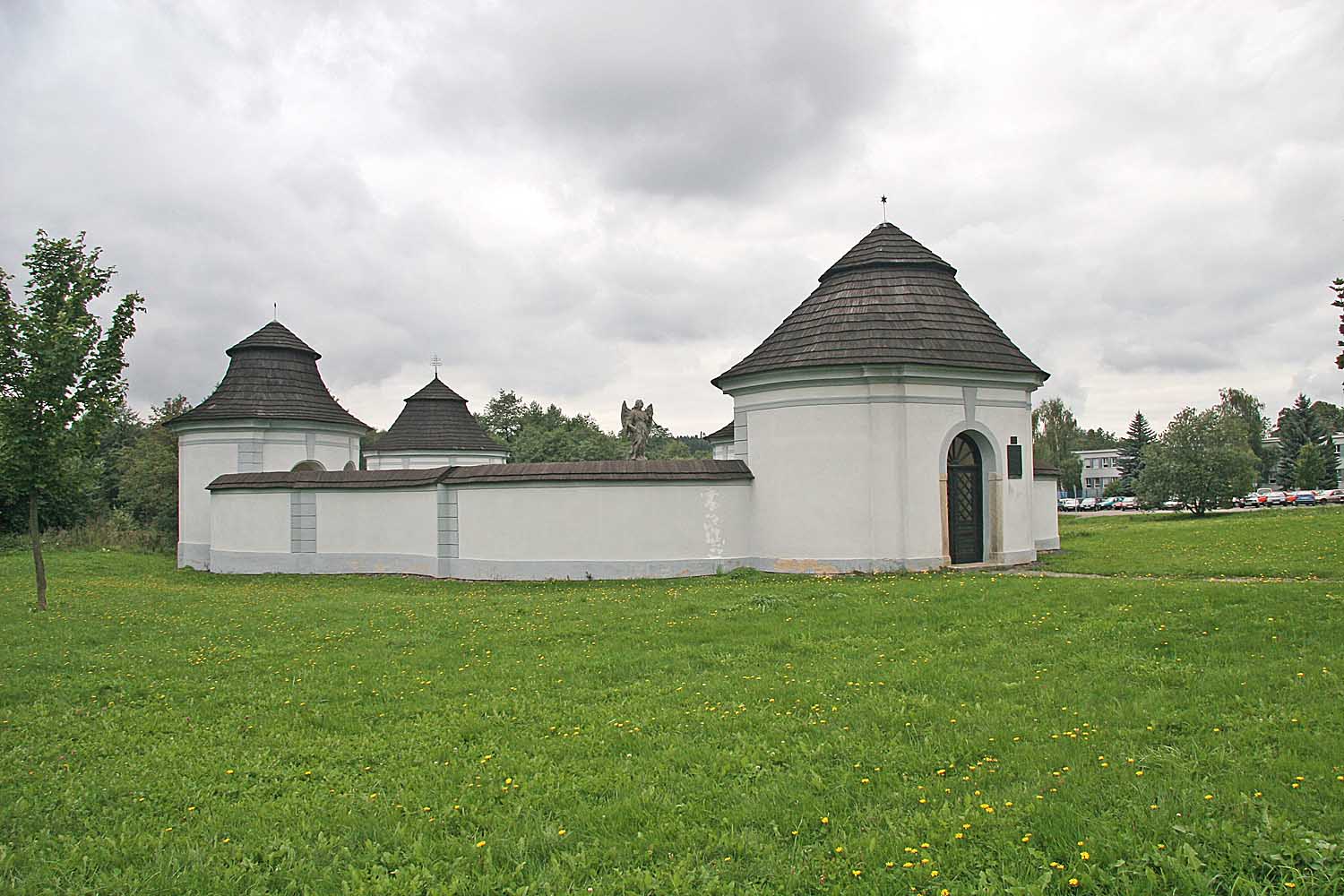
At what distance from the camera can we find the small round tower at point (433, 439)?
1473 inches

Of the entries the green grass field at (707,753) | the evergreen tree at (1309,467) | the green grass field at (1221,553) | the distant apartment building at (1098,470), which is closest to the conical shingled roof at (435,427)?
the green grass field at (1221,553)

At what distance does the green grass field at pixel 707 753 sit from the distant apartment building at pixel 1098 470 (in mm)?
102254

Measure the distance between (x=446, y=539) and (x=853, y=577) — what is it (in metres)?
8.75

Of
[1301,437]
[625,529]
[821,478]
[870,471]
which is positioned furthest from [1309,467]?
[625,529]

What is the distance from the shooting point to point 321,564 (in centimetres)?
2119

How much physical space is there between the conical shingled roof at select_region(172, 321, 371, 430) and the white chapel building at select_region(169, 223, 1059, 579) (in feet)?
20.4

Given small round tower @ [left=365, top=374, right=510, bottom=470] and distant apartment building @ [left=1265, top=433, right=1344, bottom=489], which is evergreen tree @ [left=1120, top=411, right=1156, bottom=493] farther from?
small round tower @ [left=365, top=374, right=510, bottom=470]

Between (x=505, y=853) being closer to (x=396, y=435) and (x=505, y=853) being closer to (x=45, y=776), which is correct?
(x=45, y=776)

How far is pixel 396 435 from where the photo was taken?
38.0m

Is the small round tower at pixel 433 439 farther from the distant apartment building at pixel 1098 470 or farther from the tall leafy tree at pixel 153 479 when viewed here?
the distant apartment building at pixel 1098 470

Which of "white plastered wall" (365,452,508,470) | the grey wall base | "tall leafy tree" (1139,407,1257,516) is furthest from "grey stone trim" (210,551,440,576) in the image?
"tall leafy tree" (1139,407,1257,516)

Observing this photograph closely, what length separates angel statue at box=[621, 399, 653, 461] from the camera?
65.5ft

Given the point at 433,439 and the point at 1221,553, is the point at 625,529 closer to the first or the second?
the point at 1221,553

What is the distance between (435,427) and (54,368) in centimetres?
A: 2455
